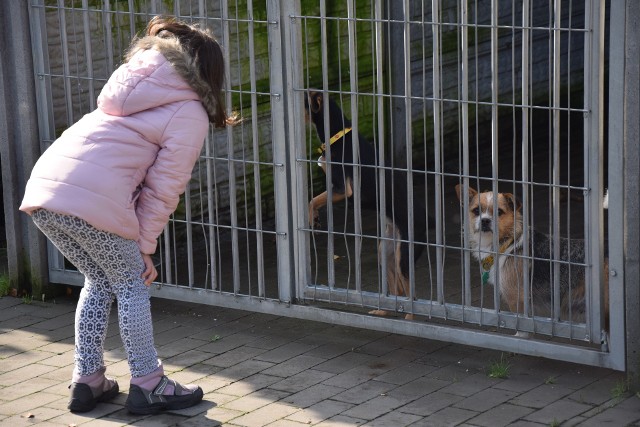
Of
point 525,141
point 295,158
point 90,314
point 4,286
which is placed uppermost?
point 525,141

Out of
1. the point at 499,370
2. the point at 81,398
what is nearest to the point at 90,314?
the point at 81,398

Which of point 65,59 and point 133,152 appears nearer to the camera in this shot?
point 133,152

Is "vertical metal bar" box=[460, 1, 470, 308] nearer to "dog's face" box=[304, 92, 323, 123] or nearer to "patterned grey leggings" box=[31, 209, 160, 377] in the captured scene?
"dog's face" box=[304, 92, 323, 123]

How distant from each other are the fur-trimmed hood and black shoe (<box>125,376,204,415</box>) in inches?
52.9

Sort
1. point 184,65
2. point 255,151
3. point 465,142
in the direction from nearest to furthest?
1. point 184,65
2. point 465,142
3. point 255,151

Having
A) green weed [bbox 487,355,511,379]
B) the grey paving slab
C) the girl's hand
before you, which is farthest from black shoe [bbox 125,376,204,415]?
green weed [bbox 487,355,511,379]

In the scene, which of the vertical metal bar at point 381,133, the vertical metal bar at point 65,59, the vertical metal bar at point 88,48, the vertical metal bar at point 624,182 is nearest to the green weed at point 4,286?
the vertical metal bar at point 65,59

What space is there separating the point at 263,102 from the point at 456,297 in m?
2.62

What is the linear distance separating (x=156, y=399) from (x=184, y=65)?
5.20 ft

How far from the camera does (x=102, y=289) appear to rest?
5109 mm

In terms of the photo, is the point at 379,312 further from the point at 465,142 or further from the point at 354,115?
the point at 465,142

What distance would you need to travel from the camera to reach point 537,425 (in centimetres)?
482

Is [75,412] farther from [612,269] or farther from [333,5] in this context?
[333,5]

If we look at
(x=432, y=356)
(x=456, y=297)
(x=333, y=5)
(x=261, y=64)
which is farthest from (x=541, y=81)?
(x=432, y=356)
